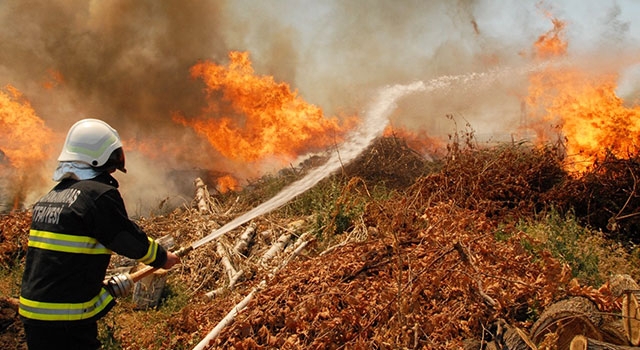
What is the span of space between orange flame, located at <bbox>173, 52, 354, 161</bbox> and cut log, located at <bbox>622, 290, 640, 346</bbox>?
26.6ft

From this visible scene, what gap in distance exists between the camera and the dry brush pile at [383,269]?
397 cm

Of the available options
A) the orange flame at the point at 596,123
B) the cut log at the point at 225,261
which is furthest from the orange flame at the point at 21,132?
the orange flame at the point at 596,123

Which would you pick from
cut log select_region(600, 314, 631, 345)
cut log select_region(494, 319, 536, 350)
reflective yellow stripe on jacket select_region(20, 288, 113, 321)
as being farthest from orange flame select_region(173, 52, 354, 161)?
reflective yellow stripe on jacket select_region(20, 288, 113, 321)

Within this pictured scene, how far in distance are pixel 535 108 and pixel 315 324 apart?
14.4 meters

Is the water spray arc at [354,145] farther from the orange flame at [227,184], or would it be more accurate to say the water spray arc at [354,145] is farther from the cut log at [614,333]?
the cut log at [614,333]

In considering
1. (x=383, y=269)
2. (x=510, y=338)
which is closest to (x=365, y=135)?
(x=383, y=269)

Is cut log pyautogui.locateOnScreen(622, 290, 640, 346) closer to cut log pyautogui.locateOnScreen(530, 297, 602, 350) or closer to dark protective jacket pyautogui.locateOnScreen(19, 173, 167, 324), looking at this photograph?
cut log pyautogui.locateOnScreen(530, 297, 602, 350)

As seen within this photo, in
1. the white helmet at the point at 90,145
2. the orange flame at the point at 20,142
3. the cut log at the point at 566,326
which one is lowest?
the cut log at the point at 566,326

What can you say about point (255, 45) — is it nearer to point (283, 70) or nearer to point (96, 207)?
point (283, 70)

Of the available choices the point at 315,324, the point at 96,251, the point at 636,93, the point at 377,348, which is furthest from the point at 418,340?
the point at 636,93

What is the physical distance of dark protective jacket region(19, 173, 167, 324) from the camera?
2922mm

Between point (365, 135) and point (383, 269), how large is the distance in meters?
7.41

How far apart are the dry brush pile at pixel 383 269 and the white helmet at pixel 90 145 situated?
6.69 ft

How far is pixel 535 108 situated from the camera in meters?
15.4
